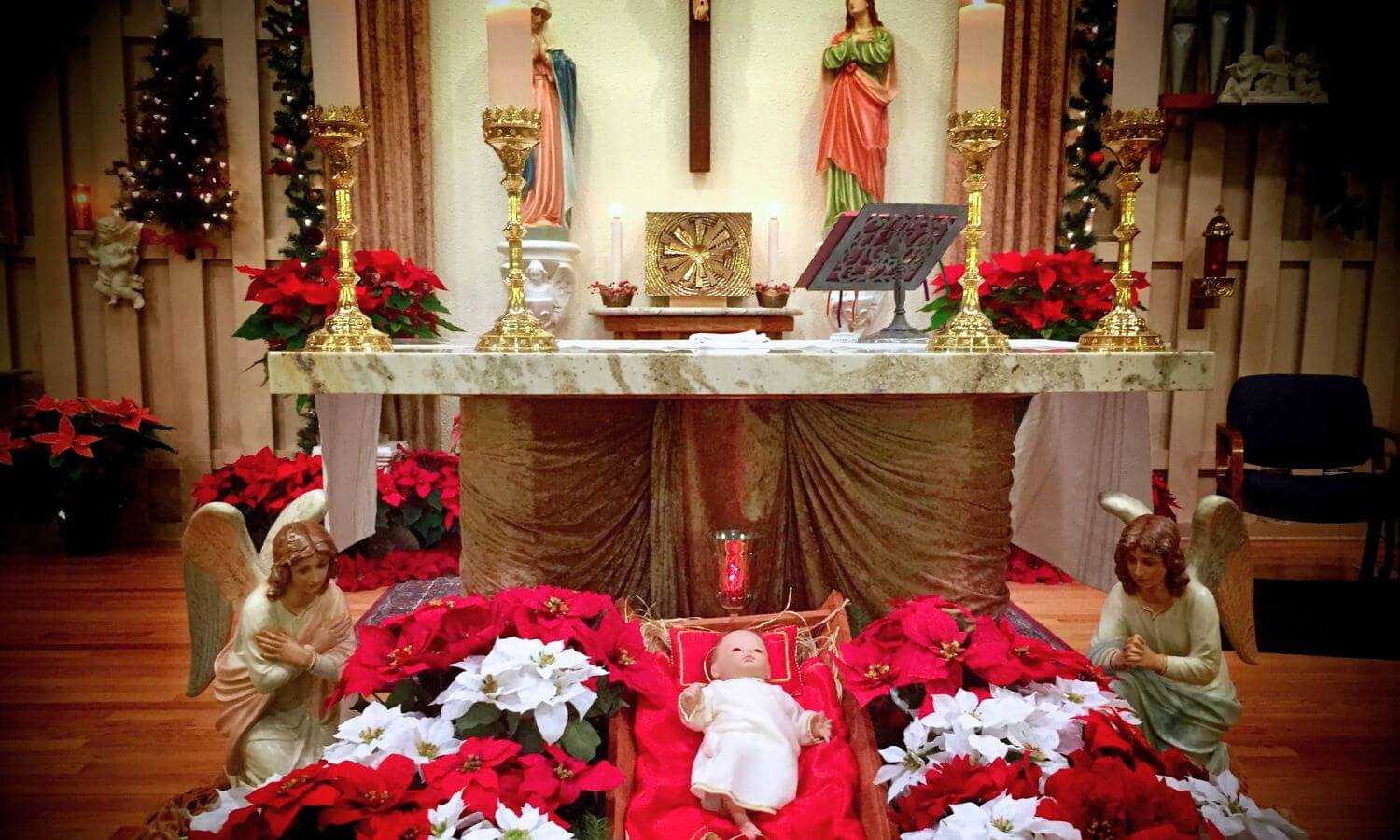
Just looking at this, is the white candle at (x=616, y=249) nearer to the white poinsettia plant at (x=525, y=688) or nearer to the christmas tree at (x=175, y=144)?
the christmas tree at (x=175, y=144)

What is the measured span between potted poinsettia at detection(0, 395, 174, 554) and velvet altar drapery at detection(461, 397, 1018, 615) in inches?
121

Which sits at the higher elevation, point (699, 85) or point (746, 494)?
point (699, 85)

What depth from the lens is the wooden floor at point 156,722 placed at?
2066mm

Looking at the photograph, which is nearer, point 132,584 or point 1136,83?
point 1136,83

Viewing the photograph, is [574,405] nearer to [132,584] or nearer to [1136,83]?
[1136,83]

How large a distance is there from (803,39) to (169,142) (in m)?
3.31

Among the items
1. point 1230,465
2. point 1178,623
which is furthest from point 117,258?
point 1230,465

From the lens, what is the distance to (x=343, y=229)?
191cm

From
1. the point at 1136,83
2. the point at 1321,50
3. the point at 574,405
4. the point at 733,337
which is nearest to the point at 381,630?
the point at 574,405

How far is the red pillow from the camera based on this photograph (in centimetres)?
186

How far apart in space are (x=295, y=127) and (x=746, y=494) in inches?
138

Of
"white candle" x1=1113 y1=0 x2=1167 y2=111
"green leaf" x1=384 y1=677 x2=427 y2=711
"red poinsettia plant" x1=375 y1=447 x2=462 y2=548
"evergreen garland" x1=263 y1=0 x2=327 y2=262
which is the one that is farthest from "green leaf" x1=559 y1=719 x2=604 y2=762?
"evergreen garland" x1=263 y1=0 x2=327 y2=262

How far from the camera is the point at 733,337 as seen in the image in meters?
2.27

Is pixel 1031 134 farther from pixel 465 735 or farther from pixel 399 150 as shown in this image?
pixel 465 735
